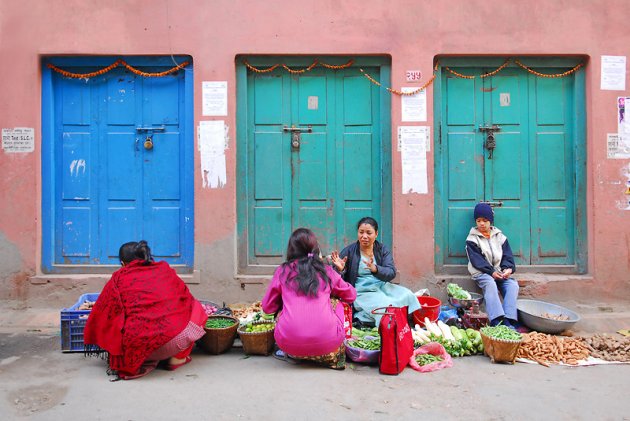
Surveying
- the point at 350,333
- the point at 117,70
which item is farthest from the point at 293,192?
the point at 117,70

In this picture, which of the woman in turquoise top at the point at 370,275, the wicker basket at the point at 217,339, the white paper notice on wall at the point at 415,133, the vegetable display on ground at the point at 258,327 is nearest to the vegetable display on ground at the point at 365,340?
the woman in turquoise top at the point at 370,275

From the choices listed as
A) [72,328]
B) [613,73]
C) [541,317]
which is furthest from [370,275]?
[613,73]

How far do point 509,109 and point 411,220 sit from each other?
5.83 ft

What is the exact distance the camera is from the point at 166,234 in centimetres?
643

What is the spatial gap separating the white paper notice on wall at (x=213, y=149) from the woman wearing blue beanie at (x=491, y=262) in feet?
9.37

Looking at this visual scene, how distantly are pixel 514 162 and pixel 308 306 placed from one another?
3431 millimetres

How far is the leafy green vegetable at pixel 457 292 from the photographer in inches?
224

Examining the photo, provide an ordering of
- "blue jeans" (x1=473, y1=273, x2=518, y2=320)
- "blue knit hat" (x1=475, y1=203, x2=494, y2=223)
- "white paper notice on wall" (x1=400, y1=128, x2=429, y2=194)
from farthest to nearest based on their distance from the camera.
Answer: "white paper notice on wall" (x1=400, y1=128, x2=429, y2=194) → "blue knit hat" (x1=475, y1=203, x2=494, y2=223) → "blue jeans" (x1=473, y1=273, x2=518, y2=320)

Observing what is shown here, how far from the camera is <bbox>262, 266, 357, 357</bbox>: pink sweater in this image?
428 cm

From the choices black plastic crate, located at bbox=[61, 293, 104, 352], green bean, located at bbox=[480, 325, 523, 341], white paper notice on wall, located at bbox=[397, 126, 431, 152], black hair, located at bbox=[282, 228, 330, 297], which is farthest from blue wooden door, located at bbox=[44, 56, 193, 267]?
green bean, located at bbox=[480, 325, 523, 341]

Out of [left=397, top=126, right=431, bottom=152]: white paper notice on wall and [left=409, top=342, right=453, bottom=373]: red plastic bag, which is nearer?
[left=409, top=342, right=453, bottom=373]: red plastic bag

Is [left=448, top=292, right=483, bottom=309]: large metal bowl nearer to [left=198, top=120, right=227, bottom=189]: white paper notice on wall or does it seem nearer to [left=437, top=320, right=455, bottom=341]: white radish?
[left=437, top=320, right=455, bottom=341]: white radish

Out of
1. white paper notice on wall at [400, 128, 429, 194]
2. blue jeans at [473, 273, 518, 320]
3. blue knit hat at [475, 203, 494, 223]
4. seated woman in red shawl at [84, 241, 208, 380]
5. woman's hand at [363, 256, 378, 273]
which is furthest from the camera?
white paper notice on wall at [400, 128, 429, 194]

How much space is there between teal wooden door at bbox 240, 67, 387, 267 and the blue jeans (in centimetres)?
144
